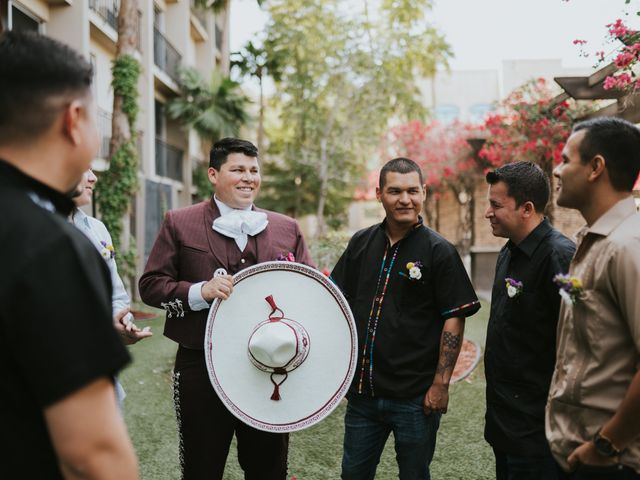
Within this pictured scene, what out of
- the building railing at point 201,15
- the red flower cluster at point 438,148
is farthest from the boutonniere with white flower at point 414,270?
the building railing at point 201,15

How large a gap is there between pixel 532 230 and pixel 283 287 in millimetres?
1173

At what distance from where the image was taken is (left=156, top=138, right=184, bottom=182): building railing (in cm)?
1741

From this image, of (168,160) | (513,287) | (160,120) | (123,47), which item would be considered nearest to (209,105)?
(160,120)

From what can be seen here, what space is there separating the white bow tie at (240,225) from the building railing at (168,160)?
15.2m

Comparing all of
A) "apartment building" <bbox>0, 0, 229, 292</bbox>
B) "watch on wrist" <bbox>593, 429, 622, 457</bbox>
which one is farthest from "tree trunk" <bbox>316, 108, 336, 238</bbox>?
"watch on wrist" <bbox>593, 429, 622, 457</bbox>

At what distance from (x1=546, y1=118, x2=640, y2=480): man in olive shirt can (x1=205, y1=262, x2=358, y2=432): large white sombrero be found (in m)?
0.97

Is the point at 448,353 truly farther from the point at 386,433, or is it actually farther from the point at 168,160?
the point at 168,160

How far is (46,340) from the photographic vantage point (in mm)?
994

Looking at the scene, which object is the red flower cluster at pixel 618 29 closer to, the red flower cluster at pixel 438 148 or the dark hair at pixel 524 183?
the dark hair at pixel 524 183

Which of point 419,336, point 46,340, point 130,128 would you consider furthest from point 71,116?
point 130,128

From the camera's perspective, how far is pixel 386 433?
9.43 feet

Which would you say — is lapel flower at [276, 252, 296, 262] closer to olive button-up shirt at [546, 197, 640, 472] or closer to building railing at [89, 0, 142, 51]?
olive button-up shirt at [546, 197, 640, 472]

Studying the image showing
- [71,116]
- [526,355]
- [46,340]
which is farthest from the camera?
[526,355]

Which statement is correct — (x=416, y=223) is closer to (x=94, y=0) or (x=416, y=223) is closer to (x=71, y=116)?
(x=71, y=116)
